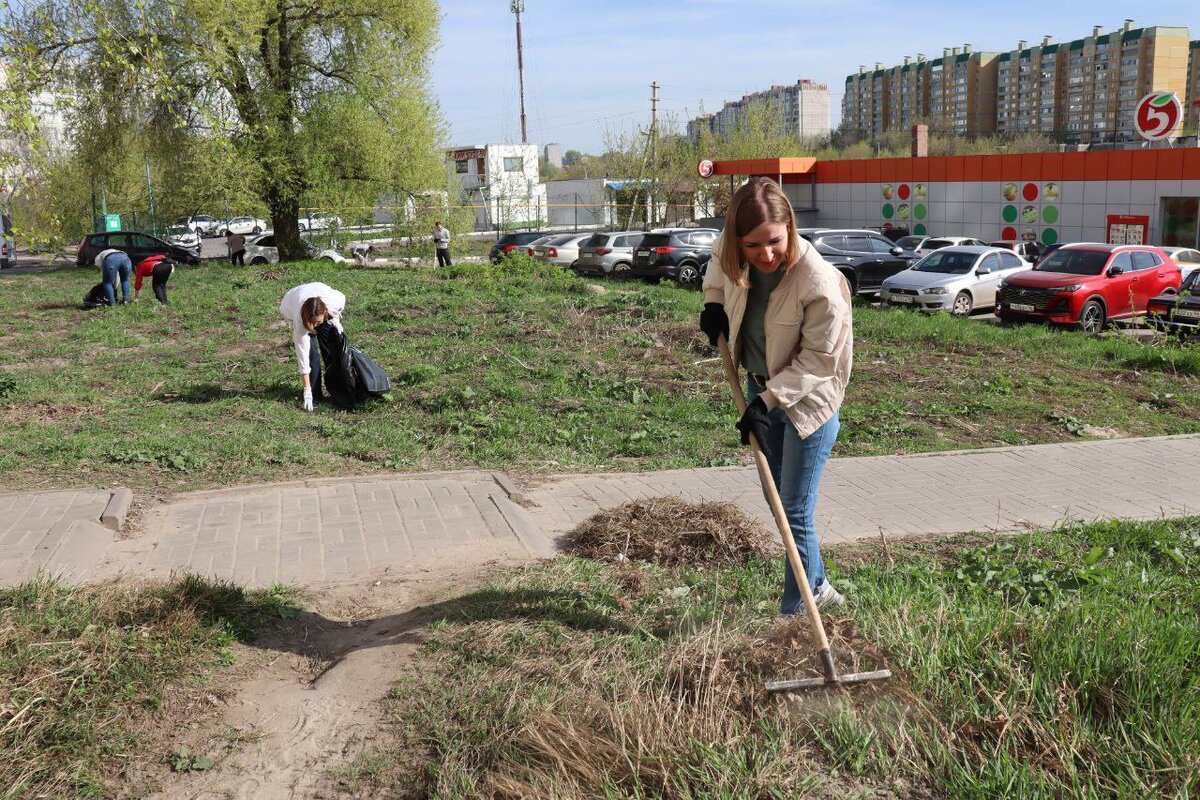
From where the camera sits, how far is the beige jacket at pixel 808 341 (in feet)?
13.1

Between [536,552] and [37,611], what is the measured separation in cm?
257

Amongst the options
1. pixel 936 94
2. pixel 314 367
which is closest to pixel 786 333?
pixel 314 367

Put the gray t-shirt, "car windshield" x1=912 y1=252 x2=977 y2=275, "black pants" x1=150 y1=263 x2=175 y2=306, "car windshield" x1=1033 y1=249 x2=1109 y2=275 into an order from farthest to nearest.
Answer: "car windshield" x1=912 y1=252 x2=977 y2=275, "car windshield" x1=1033 y1=249 x2=1109 y2=275, "black pants" x1=150 y1=263 x2=175 y2=306, the gray t-shirt

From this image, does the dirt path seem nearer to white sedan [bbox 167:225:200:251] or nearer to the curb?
the curb

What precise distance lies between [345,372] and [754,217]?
6468 millimetres

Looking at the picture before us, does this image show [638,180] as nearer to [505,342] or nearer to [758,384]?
[505,342]

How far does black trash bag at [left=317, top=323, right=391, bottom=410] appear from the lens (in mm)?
9547

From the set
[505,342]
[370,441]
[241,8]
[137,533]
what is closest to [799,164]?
[241,8]

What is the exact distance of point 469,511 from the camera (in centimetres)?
668

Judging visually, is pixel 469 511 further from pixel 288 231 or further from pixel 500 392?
pixel 288 231

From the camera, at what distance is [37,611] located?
4.32 meters

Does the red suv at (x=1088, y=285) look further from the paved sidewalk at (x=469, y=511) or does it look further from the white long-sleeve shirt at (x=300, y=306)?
the white long-sleeve shirt at (x=300, y=306)

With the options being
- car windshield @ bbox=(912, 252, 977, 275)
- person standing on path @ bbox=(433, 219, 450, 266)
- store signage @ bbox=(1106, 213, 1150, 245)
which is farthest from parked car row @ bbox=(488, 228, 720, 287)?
store signage @ bbox=(1106, 213, 1150, 245)

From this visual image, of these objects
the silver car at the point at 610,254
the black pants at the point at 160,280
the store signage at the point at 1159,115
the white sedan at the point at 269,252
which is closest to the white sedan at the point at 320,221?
the white sedan at the point at 269,252
